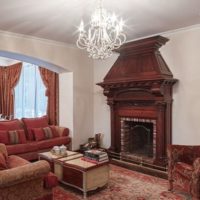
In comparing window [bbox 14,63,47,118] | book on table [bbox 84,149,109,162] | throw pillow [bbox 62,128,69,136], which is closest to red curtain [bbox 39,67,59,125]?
window [bbox 14,63,47,118]

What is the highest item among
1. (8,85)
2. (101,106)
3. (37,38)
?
(37,38)

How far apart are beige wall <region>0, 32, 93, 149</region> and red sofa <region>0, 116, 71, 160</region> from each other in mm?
384

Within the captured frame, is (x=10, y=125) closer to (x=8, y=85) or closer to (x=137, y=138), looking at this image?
(x=137, y=138)

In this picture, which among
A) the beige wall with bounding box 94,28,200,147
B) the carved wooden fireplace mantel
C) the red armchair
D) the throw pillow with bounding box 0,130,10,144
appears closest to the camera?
the red armchair

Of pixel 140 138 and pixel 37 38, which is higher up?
pixel 37 38

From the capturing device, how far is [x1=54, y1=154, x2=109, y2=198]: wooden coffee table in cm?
329

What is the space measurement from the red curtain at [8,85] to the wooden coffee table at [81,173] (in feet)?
17.7

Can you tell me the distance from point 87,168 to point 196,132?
2.27 metres

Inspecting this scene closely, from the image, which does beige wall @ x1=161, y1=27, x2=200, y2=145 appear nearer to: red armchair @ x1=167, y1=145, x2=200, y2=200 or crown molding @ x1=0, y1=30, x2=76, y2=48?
red armchair @ x1=167, y1=145, x2=200, y2=200

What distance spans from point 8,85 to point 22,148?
456 centimetres

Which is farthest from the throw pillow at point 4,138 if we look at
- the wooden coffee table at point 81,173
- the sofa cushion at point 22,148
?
the wooden coffee table at point 81,173

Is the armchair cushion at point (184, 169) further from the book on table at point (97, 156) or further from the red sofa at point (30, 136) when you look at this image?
the red sofa at point (30, 136)

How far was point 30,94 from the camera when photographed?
7.73 meters

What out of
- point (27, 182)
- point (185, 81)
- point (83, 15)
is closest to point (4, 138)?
point (27, 182)
